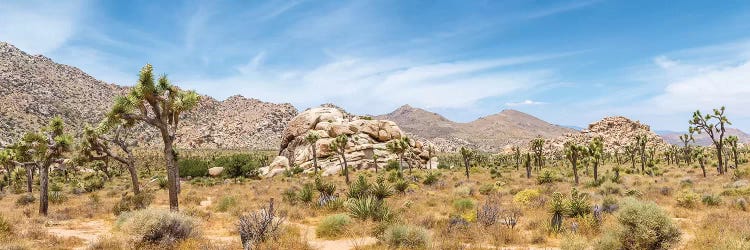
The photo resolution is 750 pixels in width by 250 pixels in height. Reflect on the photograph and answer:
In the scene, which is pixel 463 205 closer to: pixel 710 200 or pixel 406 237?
pixel 406 237

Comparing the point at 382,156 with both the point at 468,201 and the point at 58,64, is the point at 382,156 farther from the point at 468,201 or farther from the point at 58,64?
the point at 58,64

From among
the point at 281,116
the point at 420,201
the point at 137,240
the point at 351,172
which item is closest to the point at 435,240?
the point at 137,240

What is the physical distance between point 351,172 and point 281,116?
108 metres

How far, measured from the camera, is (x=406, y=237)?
10.6 meters

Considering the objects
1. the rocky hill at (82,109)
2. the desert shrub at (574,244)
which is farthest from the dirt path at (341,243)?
the rocky hill at (82,109)

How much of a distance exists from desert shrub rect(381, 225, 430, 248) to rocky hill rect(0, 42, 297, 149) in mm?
74371

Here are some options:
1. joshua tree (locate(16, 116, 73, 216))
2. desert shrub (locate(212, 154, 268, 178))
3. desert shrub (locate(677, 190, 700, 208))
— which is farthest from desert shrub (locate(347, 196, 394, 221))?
desert shrub (locate(212, 154, 268, 178))

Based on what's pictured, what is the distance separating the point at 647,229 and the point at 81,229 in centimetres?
1764

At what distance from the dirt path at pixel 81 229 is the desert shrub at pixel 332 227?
696cm

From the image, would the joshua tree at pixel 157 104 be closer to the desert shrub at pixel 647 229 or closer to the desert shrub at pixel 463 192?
the desert shrub at pixel 463 192

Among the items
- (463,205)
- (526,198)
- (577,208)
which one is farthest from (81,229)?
(526,198)

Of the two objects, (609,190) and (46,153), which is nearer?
(46,153)

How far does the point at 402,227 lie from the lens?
10.9 metres

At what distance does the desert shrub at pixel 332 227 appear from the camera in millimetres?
12859
